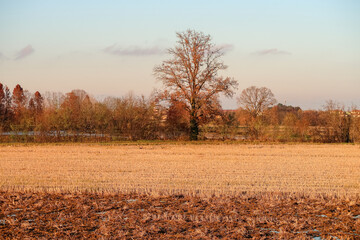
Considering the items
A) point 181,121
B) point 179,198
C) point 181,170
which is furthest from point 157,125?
point 179,198

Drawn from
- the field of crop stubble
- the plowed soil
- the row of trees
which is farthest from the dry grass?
the row of trees

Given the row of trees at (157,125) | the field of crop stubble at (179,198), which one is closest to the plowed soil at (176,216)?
the field of crop stubble at (179,198)

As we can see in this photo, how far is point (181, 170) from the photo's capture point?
1841cm

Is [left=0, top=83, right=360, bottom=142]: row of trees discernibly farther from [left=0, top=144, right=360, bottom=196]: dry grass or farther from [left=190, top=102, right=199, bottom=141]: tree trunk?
[left=0, top=144, right=360, bottom=196]: dry grass

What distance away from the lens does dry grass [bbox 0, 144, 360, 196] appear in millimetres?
14219

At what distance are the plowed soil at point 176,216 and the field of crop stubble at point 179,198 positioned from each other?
25 mm

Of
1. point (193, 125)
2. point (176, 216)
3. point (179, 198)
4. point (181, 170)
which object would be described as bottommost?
point (176, 216)

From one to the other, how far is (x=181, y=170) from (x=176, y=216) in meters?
8.09

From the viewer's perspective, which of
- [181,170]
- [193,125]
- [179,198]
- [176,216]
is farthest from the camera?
[193,125]

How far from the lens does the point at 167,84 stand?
1388 inches

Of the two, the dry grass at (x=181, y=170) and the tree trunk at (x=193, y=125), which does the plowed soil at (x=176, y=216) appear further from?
the tree trunk at (x=193, y=125)

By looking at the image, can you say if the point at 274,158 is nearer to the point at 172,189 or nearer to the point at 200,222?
the point at 172,189

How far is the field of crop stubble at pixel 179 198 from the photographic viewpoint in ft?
30.8

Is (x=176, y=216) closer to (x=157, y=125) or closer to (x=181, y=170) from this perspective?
(x=181, y=170)
